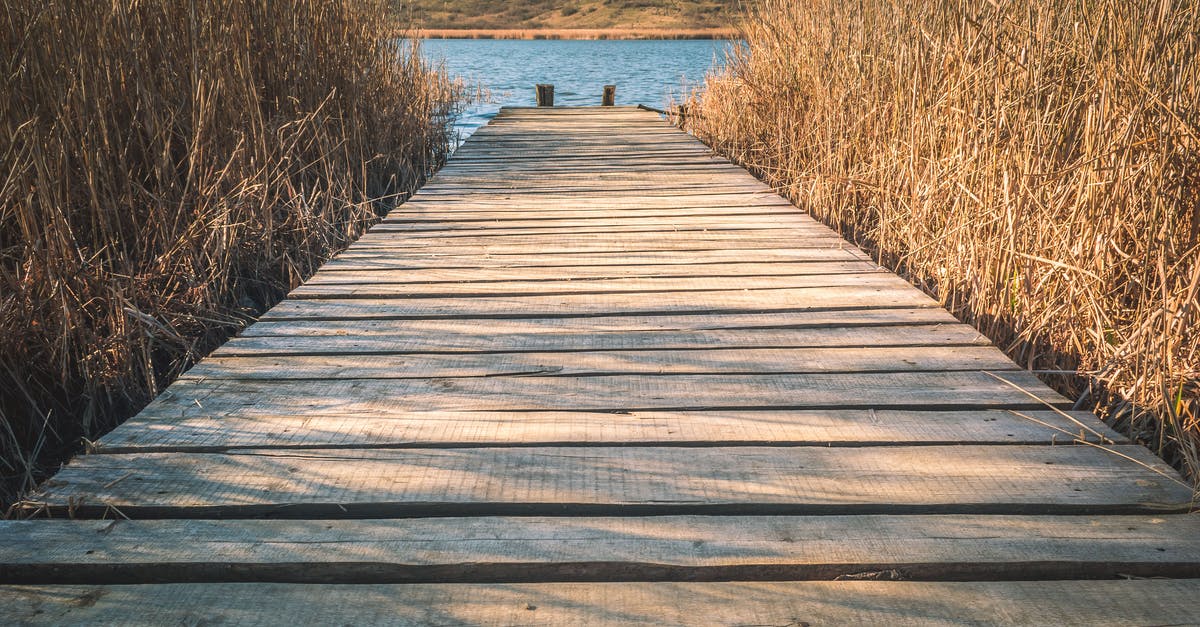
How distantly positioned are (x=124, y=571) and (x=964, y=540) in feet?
3.54

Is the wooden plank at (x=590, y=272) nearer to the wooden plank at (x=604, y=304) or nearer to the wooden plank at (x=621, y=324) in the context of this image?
the wooden plank at (x=604, y=304)

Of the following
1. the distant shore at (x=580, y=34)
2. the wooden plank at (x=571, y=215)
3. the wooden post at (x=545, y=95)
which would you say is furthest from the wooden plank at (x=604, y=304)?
the distant shore at (x=580, y=34)

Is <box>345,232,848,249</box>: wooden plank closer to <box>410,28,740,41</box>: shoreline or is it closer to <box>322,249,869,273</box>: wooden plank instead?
<box>322,249,869,273</box>: wooden plank

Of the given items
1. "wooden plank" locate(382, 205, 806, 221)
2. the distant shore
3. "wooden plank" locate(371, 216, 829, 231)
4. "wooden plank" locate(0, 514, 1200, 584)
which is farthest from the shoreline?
"wooden plank" locate(0, 514, 1200, 584)

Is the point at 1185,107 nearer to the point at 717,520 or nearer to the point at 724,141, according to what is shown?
the point at 717,520

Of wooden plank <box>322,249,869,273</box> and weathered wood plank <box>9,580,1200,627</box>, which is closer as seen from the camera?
weathered wood plank <box>9,580,1200,627</box>

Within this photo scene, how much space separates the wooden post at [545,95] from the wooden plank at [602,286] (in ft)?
20.4

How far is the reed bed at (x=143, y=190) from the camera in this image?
78.8 inches

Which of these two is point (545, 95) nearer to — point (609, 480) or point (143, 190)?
point (143, 190)

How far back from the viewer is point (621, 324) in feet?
6.97

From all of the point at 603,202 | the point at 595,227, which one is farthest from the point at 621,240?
the point at 603,202

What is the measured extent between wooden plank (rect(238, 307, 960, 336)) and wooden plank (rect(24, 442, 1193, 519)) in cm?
63

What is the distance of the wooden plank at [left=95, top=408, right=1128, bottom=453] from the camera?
149cm

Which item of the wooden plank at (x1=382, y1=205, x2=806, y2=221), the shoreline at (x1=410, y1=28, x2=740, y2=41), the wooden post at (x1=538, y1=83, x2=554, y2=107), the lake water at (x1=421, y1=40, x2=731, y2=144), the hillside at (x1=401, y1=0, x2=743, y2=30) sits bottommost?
the lake water at (x1=421, y1=40, x2=731, y2=144)
